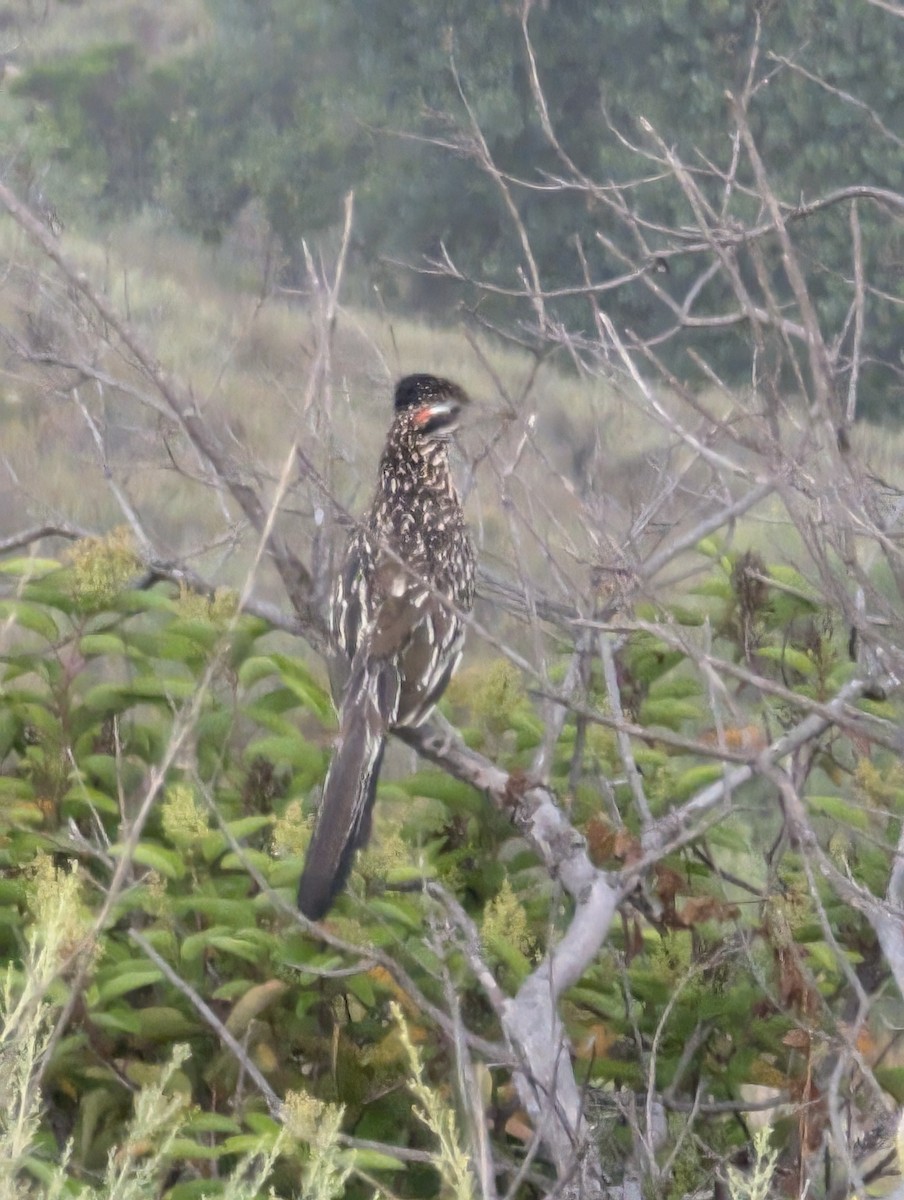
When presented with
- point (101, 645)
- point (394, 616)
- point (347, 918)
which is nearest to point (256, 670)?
point (101, 645)

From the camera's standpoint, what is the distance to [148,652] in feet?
9.60

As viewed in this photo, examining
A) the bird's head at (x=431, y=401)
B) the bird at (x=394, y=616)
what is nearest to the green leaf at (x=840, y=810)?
the bird at (x=394, y=616)

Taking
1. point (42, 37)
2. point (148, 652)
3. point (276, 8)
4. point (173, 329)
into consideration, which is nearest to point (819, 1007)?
point (148, 652)

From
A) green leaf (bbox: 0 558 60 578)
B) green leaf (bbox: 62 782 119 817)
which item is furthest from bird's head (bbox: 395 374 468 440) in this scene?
green leaf (bbox: 62 782 119 817)

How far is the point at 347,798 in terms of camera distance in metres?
2.72

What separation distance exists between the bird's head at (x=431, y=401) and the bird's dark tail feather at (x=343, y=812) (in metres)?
1.16

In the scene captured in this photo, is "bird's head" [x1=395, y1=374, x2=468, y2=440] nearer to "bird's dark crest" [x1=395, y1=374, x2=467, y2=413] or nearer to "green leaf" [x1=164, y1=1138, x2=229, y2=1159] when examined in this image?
"bird's dark crest" [x1=395, y1=374, x2=467, y2=413]

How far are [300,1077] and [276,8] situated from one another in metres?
19.3

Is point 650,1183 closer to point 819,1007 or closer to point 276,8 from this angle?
point 819,1007

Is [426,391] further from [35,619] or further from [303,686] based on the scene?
[35,619]

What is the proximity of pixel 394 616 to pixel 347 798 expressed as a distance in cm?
90

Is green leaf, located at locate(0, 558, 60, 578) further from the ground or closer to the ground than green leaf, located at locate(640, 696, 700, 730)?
further from the ground

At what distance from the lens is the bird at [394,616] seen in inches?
105

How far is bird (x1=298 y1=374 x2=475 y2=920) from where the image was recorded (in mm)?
2656
